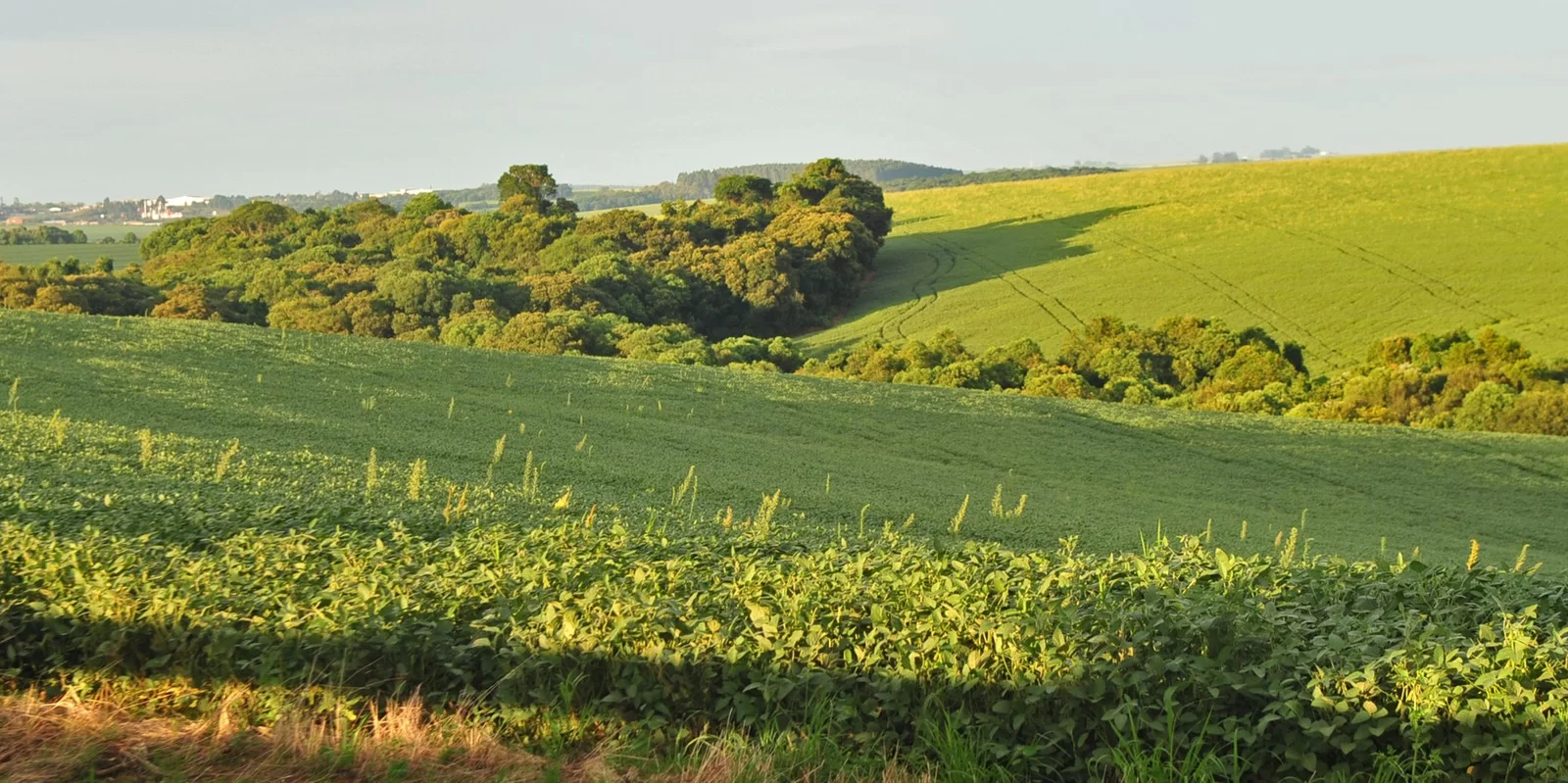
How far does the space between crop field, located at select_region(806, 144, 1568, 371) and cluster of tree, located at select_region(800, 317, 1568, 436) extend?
9.91 feet

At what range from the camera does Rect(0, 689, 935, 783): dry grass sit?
Answer: 4508 mm

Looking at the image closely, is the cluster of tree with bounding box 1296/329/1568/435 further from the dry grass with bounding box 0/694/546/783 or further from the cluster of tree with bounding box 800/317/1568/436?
the dry grass with bounding box 0/694/546/783

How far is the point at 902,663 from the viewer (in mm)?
5039

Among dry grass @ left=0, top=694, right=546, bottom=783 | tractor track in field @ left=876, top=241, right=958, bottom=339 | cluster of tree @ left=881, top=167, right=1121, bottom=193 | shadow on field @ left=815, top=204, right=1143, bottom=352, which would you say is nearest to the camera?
dry grass @ left=0, top=694, right=546, bottom=783

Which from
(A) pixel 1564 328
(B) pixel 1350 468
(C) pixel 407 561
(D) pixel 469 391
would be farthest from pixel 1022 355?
(C) pixel 407 561

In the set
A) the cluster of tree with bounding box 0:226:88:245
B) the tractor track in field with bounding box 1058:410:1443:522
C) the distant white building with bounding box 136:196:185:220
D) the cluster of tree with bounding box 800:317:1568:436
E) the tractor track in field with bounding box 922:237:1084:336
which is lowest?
the cluster of tree with bounding box 800:317:1568:436

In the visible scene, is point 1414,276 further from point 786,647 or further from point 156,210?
point 156,210

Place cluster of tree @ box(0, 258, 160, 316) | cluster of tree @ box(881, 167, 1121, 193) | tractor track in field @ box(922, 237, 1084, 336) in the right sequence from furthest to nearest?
cluster of tree @ box(881, 167, 1121, 193) < tractor track in field @ box(922, 237, 1084, 336) < cluster of tree @ box(0, 258, 160, 316)

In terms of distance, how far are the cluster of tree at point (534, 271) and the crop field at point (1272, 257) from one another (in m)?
4.29

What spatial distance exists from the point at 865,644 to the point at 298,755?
2147mm

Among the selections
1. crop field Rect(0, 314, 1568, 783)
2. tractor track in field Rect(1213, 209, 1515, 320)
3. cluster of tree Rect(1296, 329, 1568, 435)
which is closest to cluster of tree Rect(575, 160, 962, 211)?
tractor track in field Rect(1213, 209, 1515, 320)

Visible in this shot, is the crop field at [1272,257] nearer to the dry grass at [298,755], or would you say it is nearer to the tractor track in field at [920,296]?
the tractor track in field at [920,296]

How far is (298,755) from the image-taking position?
15.3ft

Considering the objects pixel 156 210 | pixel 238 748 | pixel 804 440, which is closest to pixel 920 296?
pixel 804 440
